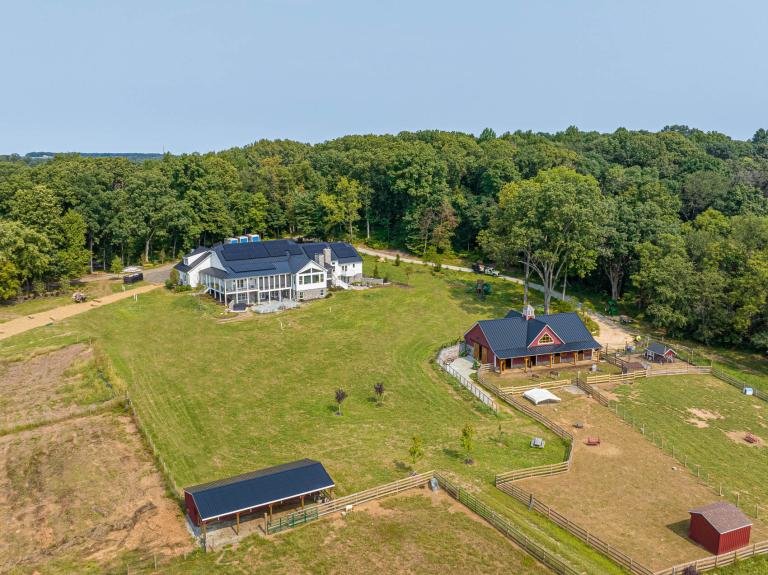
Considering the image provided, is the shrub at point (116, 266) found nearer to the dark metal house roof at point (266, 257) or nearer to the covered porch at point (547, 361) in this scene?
the dark metal house roof at point (266, 257)

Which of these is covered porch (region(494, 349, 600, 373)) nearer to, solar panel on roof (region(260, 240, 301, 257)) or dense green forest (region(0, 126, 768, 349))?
dense green forest (region(0, 126, 768, 349))

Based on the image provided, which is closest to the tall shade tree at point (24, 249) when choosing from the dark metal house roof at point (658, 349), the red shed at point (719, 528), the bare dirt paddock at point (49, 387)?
the bare dirt paddock at point (49, 387)

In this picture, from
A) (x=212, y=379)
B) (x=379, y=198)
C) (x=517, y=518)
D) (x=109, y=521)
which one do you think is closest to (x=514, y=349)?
(x=517, y=518)

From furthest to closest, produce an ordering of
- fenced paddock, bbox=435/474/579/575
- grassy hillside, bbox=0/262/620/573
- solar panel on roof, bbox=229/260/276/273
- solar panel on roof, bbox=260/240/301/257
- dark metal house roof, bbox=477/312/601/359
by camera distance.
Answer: solar panel on roof, bbox=260/240/301/257 < solar panel on roof, bbox=229/260/276/273 < dark metal house roof, bbox=477/312/601/359 < grassy hillside, bbox=0/262/620/573 < fenced paddock, bbox=435/474/579/575

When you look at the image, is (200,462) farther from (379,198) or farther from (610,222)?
(379,198)

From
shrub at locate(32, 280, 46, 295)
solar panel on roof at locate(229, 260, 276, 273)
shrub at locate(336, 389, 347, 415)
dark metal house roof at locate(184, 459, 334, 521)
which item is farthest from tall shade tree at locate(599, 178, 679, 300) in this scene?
shrub at locate(32, 280, 46, 295)
